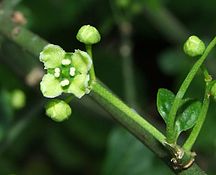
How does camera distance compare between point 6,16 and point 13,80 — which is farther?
point 13,80

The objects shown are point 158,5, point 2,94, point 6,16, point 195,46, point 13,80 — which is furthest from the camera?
point 13,80

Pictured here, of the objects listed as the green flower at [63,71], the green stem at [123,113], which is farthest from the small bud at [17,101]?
the green stem at [123,113]

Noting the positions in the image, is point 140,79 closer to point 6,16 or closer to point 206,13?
point 206,13

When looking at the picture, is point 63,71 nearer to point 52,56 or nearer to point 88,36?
point 52,56

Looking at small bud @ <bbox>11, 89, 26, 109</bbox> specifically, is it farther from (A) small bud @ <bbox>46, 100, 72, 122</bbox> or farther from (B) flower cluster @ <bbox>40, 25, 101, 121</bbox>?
(A) small bud @ <bbox>46, 100, 72, 122</bbox>

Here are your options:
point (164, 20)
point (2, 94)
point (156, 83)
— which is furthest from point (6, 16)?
point (156, 83)

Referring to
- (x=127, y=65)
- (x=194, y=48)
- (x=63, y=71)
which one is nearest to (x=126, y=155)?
(x=127, y=65)
